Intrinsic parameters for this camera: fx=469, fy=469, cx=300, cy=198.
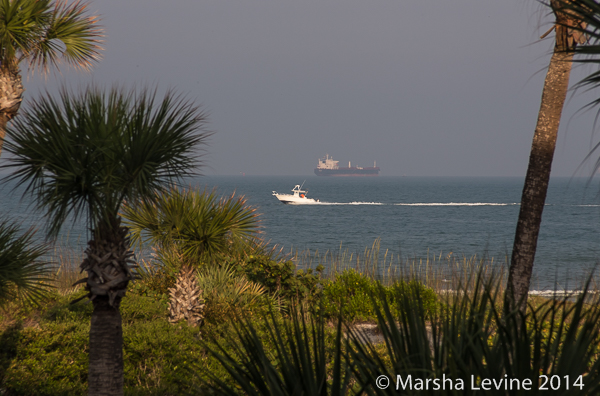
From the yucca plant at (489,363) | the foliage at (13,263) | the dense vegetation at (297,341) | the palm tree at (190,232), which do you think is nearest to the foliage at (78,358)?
the dense vegetation at (297,341)

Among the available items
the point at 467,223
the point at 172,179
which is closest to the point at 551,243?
the point at 467,223

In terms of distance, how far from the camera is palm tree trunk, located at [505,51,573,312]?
6484 mm

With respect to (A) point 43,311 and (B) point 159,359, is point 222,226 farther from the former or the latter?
(A) point 43,311

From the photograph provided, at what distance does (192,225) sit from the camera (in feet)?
25.1

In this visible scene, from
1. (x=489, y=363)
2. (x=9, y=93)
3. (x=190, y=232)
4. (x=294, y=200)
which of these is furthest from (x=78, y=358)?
(x=294, y=200)

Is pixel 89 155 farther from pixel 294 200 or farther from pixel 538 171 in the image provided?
pixel 294 200

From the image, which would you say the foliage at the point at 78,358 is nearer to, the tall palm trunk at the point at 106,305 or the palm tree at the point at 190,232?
the palm tree at the point at 190,232

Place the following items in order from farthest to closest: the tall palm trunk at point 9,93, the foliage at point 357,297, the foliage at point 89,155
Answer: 1. the foliage at point 357,297
2. the tall palm trunk at point 9,93
3. the foliage at point 89,155

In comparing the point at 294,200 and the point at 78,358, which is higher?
the point at 78,358

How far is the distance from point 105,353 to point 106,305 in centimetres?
47

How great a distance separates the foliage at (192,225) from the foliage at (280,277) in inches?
74.0

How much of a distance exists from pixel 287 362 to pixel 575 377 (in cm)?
121

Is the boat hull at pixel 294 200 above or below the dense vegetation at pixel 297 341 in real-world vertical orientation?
below

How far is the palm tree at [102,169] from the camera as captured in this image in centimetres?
433
